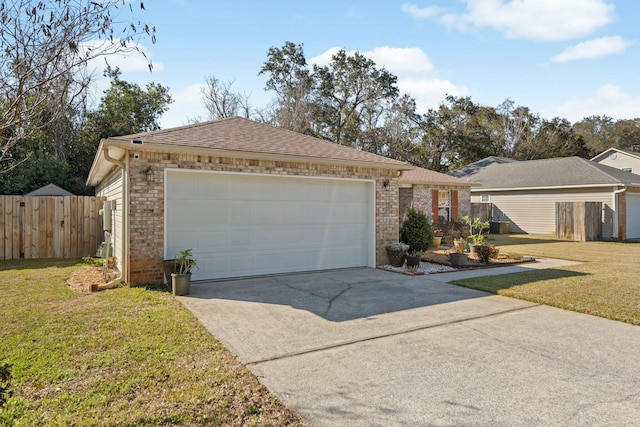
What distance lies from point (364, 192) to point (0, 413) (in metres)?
8.18

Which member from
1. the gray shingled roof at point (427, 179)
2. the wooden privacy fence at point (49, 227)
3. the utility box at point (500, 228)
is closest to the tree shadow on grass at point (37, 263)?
the wooden privacy fence at point (49, 227)

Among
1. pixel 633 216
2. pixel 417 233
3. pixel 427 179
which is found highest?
pixel 427 179

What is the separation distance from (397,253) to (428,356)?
228 inches

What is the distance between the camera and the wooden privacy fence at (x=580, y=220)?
17902 mm

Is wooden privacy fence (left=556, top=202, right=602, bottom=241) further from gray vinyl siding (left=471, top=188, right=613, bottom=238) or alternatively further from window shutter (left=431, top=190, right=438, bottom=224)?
window shutter (left=431, top=190, right=438, bottom=224)

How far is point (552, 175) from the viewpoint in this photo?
69.1 ft

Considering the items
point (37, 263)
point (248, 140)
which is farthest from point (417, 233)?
point (37, 263)

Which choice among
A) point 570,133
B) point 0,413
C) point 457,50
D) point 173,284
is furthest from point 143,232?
point 570,133

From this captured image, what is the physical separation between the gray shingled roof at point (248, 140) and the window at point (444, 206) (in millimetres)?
9360

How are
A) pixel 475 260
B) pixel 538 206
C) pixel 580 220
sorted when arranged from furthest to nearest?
pixel 538 206
pixel 580 220
pixel 475 260

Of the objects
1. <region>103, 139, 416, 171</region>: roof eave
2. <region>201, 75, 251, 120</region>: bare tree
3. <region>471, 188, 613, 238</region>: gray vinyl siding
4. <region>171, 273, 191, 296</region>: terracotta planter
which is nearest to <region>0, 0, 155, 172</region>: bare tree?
<region>103, 139, 416, 171</region>: roof eave

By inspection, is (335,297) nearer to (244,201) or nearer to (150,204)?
(244,201)

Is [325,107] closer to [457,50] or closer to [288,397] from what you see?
[457,50]

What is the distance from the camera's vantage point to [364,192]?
32.9ft
